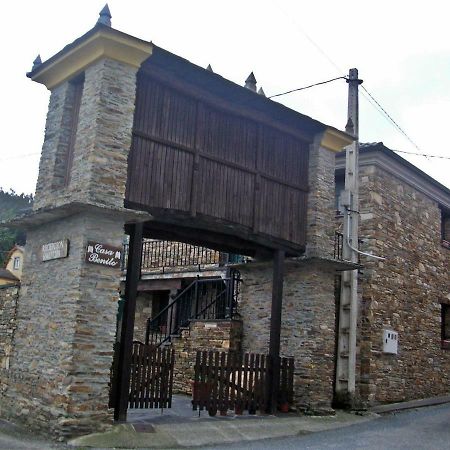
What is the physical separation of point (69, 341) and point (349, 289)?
6.81 meters

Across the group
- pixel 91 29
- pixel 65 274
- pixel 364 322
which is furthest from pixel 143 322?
pixel 91 29

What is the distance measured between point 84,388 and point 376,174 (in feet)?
30.3

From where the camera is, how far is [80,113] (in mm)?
9133

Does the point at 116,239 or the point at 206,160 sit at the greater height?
the point at 206,160

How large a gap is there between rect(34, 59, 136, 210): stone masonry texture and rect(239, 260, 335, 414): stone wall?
450 cm

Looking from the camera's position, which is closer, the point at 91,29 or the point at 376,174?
the point at 91,29

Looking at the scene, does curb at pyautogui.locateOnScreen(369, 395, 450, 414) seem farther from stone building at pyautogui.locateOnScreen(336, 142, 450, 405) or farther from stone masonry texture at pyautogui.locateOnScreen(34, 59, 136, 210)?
stone masonry texture at pyautogui.locateOnScreen(34, 59, 136, 210)

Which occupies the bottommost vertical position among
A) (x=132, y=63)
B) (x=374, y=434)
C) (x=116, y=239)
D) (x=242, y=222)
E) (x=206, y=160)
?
(x=374, y=434)

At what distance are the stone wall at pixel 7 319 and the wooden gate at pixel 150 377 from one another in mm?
2171

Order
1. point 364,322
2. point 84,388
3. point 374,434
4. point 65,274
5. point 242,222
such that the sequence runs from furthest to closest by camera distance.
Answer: point 364,322 → point 242,222 → point 374,434 → point 65,274 → point 84,388

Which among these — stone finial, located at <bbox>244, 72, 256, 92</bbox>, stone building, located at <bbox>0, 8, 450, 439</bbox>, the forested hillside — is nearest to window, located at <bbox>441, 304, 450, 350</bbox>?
stone building, located at <bbox>0, 8, 450, 439</bbox>

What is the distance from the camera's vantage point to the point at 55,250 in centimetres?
890

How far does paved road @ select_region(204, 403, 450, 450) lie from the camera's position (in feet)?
28.2

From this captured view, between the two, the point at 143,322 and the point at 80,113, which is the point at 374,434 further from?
the point at 143,322
